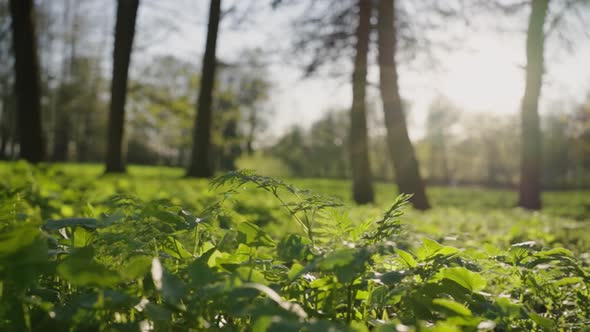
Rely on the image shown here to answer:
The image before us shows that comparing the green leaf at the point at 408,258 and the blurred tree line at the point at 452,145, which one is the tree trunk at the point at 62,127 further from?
the green leaf at the point at 408,258

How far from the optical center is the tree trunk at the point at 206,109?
39.2 feet

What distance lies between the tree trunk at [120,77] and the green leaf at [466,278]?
984 cm

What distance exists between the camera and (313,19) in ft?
36.7

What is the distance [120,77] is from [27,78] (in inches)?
71.5

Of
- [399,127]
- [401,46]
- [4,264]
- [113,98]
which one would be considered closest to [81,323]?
[4,264]

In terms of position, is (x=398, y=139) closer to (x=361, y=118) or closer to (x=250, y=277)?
(x=361, y=118)

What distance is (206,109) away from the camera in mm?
12828

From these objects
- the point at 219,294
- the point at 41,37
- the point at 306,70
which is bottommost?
the point at 219,294

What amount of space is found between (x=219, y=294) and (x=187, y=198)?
390 centimetres

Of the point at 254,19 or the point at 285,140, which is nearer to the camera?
the point at 254,19

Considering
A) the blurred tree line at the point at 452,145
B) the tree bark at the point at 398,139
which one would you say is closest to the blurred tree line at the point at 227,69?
the tree bark at the point at 398,139

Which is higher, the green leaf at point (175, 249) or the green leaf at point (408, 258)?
the green leaf at point (408, 258)

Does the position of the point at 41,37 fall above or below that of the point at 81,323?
above

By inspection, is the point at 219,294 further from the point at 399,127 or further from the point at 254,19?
the point at 254,19
